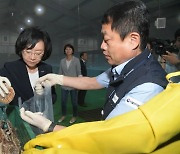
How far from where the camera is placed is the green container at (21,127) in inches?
33.2

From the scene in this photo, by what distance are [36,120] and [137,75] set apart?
16.3 inches

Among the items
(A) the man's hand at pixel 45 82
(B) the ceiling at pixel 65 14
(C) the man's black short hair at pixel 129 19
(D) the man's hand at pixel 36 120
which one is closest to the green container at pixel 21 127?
(D) the man's hand at pixel 36 120

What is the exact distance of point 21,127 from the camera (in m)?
0.97

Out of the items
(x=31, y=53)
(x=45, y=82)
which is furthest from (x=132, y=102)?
(x=31, y=53)

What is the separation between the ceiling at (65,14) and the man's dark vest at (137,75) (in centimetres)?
395

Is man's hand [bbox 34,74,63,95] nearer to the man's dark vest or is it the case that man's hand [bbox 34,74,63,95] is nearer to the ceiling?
the man's dark vest

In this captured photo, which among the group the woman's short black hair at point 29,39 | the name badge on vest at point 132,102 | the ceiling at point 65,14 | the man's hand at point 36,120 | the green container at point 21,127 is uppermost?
the ceiling at point 65,14

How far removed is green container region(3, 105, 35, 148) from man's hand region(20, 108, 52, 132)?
2 centimetres

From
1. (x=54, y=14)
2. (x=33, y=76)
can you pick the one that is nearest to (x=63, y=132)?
(x=33, y=76)

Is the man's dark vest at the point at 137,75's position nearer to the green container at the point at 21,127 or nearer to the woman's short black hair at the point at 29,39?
the green container at the point at 21,127

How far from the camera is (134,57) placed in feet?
2.87

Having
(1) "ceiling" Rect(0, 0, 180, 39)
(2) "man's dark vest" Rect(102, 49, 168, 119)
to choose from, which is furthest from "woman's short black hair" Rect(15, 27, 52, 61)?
(1) "ceiling" Rect(0, 0, 180, 39)

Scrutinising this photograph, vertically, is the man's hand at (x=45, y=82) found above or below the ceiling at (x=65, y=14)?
below

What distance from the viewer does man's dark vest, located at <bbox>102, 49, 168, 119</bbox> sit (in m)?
0.75
